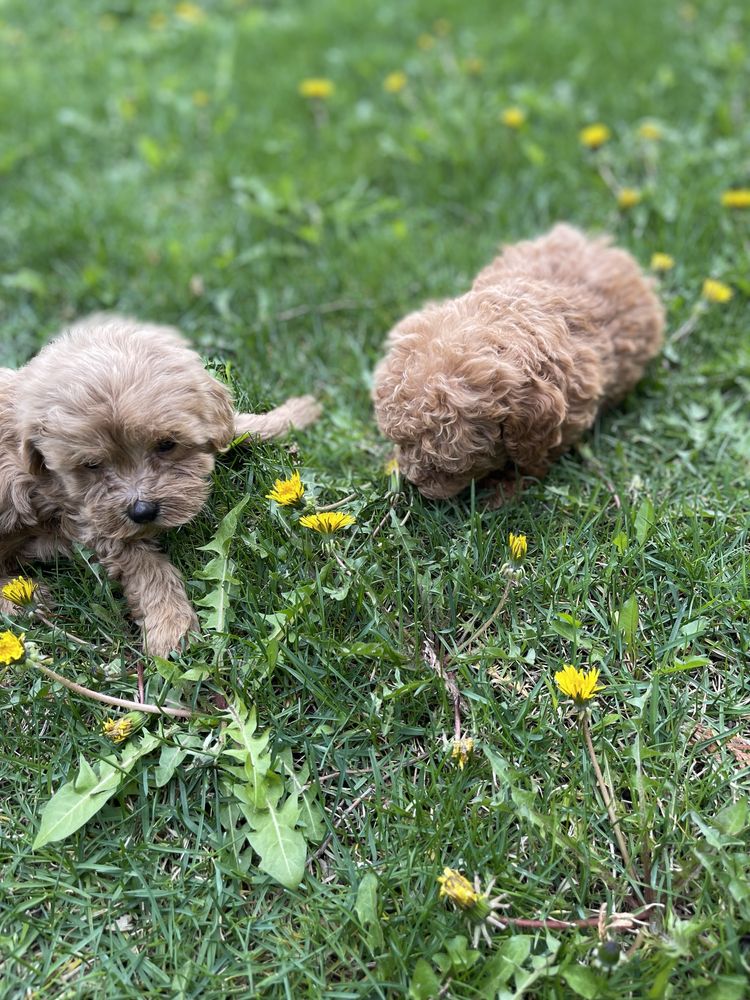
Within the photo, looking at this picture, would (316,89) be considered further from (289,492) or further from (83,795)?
(83,795)

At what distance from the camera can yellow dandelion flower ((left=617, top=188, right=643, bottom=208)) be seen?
4770 millimetres

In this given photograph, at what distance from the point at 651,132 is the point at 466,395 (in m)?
3.48

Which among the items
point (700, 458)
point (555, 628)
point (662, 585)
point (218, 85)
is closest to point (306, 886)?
point (555, 628)

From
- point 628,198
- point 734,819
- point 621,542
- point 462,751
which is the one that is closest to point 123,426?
point 462,751

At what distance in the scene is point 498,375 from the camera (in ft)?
9.75

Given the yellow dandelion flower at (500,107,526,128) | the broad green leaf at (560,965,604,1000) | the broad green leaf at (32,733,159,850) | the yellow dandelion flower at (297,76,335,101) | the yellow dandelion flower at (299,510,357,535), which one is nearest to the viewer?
the broad green leaf at (560,965,604,1000)

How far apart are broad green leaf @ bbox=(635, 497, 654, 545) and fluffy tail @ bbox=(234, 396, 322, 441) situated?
1.43 m

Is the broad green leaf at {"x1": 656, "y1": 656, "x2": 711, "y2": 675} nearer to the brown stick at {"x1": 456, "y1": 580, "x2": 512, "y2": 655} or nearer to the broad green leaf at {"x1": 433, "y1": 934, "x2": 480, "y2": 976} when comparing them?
the brown stick at {"x1": 456, "y1": 580, "x2": 512, "y2": 655}

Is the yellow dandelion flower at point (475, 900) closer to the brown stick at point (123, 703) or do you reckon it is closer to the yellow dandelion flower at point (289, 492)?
the brown stick at point (123, 703)

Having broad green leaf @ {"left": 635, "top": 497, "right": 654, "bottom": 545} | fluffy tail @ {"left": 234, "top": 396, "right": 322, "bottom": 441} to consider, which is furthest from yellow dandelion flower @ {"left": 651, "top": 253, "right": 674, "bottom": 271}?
fluffy tail @ {"left": 234, "top": 396, "right": 322, "bottom": 441}

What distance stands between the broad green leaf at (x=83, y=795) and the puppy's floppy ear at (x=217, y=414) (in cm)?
106

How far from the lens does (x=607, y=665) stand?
2746 mm

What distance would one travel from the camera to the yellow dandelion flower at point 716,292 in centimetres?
419

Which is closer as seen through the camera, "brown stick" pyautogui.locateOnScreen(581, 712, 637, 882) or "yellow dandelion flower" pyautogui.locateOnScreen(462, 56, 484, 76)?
"brown stick" pyautogui.locateOnScreen(581, 712, 637, 882)
